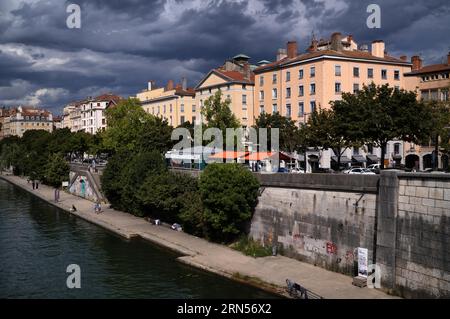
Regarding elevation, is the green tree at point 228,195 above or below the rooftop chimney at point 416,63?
below

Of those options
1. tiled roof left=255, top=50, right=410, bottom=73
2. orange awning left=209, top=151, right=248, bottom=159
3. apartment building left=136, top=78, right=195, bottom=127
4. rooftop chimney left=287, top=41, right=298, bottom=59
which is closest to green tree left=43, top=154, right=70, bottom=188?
apartment building left=136, top=78, right=195, bottom=127

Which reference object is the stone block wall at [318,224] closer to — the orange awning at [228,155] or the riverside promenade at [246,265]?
the riverside promenade at [246,265]

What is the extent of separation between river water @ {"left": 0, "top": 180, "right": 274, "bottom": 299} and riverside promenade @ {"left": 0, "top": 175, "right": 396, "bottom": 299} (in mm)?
792

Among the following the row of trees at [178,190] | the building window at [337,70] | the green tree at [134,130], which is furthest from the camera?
the green tree at [134,130]

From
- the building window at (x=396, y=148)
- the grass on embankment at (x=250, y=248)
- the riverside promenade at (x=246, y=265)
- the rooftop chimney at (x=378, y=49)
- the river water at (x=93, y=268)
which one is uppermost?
the rooftop chimney at (x=378, y=49)

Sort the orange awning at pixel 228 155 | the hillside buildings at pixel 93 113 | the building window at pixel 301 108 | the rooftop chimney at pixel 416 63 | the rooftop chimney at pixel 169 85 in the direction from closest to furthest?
the orange awning at pixel 228 155
the building window at pixel 301 108
the rooftop chimney at pixel 416 63
the rooftop chimney at pixel 169 85
the hillside buildings at pixel 93 113

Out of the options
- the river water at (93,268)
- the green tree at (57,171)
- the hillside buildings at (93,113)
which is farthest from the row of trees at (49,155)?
the river water at (93,268)

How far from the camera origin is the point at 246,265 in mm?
33219

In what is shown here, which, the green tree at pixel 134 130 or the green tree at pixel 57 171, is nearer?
the green tree at pixel 134 130

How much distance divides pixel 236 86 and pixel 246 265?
183ft

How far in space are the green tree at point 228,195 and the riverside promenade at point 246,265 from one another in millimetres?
2311

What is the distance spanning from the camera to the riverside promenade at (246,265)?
27288 mm

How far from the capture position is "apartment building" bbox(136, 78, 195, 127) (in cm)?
10356

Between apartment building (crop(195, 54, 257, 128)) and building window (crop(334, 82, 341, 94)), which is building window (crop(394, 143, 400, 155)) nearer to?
building window (crop(334, 82, 341, 94))
